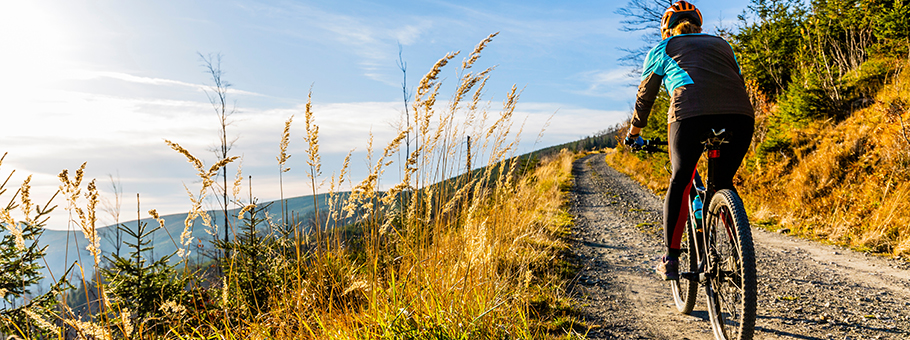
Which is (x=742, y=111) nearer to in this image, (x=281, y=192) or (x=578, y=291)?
(x=578, y=291)

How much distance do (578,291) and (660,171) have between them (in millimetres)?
9167

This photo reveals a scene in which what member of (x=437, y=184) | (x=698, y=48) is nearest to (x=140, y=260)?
(x=437, y=184)

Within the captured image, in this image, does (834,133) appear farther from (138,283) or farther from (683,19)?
(138,283)

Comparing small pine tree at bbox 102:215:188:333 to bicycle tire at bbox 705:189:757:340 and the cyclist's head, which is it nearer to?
bicycle tire at bbox 705:189:757:340

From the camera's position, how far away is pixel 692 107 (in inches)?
82.4

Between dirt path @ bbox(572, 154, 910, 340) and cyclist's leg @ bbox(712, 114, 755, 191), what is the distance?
94cm

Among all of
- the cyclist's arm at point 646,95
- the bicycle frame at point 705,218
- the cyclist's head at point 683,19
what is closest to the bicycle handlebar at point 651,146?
the cyclist's arm at point 646,95

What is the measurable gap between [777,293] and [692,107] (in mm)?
2070

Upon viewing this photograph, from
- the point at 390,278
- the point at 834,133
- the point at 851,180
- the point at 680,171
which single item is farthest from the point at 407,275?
the point at 834,133

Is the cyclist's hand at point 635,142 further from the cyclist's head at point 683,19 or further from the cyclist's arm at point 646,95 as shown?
the cyclist's head at point 683,19

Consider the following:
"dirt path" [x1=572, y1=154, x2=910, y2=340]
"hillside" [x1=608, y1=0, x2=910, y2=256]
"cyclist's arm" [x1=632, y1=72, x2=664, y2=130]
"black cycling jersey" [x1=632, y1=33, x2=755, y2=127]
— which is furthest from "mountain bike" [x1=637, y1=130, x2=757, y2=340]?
"hillside" [x1=608, y1=0, x2=910, y2=256]

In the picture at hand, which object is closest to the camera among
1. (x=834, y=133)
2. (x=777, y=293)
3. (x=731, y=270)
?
(x=731, y=270)

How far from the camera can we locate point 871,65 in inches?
300

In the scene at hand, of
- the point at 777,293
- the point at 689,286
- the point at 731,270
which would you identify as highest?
the point at 731,270
